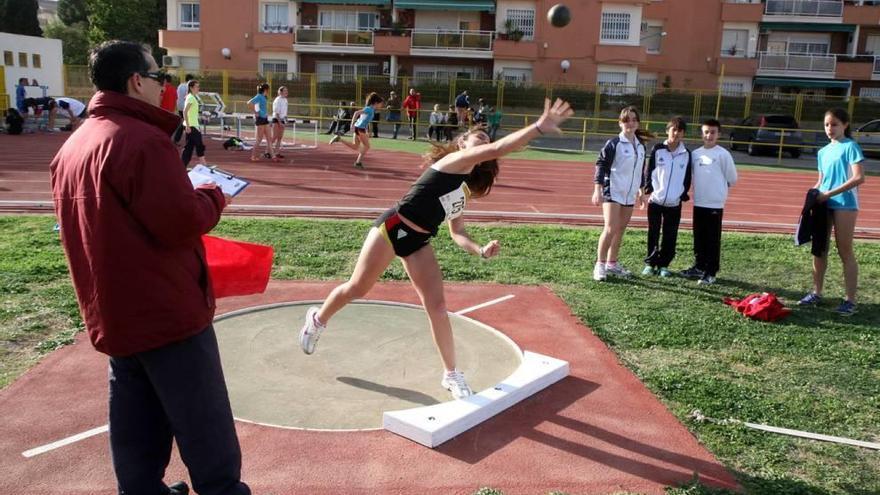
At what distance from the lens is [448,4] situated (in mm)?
40375

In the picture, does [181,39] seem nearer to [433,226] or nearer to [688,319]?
[688,319]

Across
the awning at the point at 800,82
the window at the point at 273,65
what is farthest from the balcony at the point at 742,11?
the window at the point at 273,65

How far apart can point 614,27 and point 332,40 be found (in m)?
16.4

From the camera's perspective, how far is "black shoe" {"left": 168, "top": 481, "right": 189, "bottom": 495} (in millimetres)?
3378

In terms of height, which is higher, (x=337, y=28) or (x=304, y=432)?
(x=337, y=28)

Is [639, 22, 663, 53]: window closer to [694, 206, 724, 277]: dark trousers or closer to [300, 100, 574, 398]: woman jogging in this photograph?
[694, 206, 724, 277]: dark trousers

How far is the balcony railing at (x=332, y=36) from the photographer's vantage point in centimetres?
4097

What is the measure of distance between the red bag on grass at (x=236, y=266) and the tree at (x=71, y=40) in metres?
60.5

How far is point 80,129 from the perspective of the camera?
2.68 meters

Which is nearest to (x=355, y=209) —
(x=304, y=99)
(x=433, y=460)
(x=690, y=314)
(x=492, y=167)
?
(x=690, y=314)

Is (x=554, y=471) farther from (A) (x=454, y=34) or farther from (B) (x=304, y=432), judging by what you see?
(A) (x=454, y=34)

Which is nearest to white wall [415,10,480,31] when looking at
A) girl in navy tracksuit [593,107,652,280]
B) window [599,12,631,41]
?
window [599,12,631,41]

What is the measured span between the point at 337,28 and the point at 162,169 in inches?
1655

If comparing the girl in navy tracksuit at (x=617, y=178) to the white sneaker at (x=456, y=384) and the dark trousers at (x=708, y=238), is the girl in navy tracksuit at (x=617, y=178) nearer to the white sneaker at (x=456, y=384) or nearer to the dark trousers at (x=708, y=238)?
the dark trousers at (x=708, y=238)
